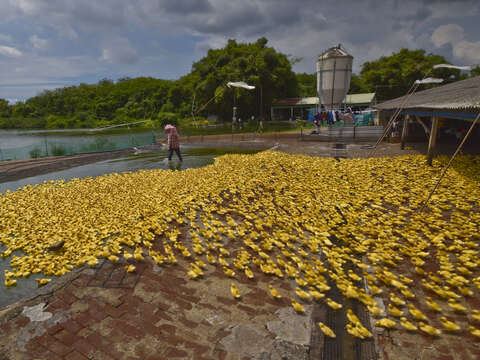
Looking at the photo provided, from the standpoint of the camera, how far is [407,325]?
8.63ft

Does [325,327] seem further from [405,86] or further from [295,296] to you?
[405,86]

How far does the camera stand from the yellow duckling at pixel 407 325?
2.61 m

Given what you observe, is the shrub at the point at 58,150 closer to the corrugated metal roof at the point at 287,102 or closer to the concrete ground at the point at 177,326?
the concrete ground at the point at 177,326

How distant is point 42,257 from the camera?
451 cm

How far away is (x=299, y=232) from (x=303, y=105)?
110 ft

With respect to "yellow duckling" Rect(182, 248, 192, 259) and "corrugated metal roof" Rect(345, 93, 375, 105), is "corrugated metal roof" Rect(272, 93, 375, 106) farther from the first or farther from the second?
"yellow duckling" Rect(182, 248, 192, 259)

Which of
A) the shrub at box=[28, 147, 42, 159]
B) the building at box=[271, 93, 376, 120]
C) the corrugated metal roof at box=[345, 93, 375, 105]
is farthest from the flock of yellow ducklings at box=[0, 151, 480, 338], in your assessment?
the corrugated metal roof at box=[345, 93, 375, 105]

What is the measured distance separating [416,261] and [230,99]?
29328 millimetres

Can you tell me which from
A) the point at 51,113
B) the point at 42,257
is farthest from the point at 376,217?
the point at 51,113

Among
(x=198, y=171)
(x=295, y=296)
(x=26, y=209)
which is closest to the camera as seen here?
(x=295, y=296)

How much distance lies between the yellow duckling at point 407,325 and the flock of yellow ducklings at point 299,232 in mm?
15

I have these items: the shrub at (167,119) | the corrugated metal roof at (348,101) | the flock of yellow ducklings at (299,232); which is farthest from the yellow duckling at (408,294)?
the shrub at (167,119)

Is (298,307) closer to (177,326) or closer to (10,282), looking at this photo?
(177,326)

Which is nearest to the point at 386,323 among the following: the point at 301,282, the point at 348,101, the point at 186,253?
the point at 301,282
